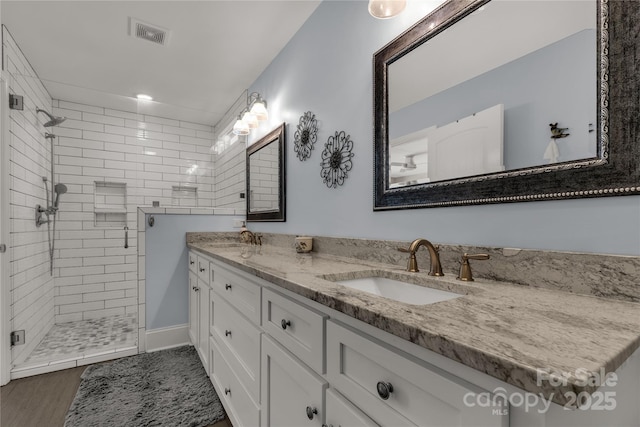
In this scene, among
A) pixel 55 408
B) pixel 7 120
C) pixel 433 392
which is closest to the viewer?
pixel 433 392

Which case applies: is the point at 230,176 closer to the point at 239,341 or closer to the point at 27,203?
the point at 27,203

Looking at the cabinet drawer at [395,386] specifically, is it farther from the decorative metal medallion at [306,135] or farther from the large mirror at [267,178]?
the large mirror at [267,178]

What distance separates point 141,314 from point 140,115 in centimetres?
223

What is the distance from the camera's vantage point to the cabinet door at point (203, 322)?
1.95 metres

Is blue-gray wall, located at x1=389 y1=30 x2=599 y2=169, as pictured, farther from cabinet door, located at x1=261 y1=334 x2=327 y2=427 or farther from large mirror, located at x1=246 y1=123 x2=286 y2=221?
large mirror, located at x1=246 y1=123 x2=286 y2=221

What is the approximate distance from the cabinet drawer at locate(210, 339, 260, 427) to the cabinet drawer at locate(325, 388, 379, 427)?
56 cm

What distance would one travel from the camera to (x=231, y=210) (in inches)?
117

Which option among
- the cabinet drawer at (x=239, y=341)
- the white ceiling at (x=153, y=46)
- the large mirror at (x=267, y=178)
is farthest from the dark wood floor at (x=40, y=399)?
the white ceiling at (x=153, y=46)

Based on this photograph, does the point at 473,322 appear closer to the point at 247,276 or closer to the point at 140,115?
the point at 247,276

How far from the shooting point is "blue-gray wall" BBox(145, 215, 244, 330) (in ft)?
8.29

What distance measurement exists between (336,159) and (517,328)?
139 cm

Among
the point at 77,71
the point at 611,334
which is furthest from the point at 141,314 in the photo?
the point at 611,334

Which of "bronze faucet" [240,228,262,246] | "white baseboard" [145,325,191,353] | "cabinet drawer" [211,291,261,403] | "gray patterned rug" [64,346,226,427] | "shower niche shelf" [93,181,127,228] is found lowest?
"gray patterned rug" [64,346,226,427]

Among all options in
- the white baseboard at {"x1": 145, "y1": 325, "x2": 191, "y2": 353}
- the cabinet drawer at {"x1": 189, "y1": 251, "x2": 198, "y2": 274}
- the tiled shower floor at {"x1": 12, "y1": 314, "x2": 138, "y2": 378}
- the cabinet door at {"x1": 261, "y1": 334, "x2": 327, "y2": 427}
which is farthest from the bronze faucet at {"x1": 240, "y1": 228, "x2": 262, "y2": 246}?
the cabinet door at {"x1": 261, "y1": 334, "x2": 327, "y2": 427}
